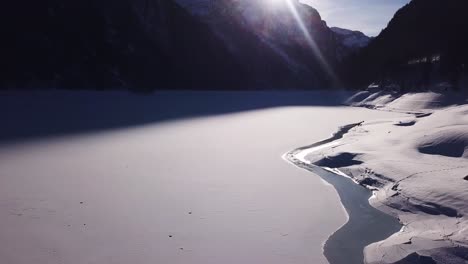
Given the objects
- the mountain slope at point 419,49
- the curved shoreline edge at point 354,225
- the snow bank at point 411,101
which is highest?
the mountain slope at point 419,49

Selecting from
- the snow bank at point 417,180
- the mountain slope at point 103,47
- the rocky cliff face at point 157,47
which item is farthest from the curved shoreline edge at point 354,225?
the mountain slope at point 103,47

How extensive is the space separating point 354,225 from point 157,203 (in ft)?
12.7

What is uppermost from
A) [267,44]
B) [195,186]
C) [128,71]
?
[267,44]

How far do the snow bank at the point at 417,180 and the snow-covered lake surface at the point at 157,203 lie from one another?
118cm

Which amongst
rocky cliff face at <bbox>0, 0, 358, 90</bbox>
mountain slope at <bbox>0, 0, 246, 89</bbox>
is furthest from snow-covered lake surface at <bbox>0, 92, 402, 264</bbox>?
mountain slope at <bbox>0, 0, 246, 89</bbox>

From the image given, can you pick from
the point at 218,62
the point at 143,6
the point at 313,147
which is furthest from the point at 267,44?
the point at 313,147

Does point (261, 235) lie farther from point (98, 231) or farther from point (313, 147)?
point (313, 147)

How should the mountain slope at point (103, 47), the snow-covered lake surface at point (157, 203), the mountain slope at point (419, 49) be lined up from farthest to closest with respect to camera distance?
1. the mountain slope at point (103, 47)
2. the mountain slope at point (419, 49)
3. the snow-covered lake surface at point (157, 203)

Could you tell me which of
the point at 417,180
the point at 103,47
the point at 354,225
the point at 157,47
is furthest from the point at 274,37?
the point at 354,225

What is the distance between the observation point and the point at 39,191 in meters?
8.52

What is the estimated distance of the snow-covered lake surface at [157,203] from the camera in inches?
235

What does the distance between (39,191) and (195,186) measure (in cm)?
338

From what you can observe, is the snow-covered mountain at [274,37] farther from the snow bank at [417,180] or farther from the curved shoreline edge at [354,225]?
the curved shoreline edge at [354,225]

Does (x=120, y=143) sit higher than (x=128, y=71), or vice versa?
(x=128, y=71)
